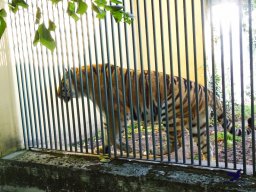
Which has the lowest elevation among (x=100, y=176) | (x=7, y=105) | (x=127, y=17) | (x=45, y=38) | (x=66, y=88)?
(x=100, y=176)

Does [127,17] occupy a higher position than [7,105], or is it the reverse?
[127,17]

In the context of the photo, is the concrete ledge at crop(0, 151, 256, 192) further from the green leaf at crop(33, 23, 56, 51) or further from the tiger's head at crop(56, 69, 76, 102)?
the green leaf at crop(33, 23, 56, 51)

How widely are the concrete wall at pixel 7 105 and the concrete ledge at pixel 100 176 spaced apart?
0.82 ft

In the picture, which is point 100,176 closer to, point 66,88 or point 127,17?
point 66,88

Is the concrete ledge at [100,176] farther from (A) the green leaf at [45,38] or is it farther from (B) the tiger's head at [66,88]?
(A) the green leaf at [45,38]

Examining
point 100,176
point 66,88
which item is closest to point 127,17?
point 100,176

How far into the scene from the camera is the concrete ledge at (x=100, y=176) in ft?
9.77

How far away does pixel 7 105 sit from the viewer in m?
4.29

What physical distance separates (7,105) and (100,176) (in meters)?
1.69

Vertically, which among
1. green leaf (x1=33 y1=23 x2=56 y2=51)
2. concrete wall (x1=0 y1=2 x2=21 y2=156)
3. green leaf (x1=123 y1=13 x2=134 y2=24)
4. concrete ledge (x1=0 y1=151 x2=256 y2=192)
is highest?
green leaf (x1=123 y1=13 x2=134 y2=24)

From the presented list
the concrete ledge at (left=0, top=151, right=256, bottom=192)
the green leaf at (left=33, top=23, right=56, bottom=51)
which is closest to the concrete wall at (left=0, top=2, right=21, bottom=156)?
the concrete ledge at (left=0, top=151, right=256, bottom=192)

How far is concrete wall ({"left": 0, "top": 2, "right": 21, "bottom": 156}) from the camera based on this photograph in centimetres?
422

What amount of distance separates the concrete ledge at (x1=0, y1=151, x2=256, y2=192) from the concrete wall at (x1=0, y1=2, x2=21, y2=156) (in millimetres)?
251

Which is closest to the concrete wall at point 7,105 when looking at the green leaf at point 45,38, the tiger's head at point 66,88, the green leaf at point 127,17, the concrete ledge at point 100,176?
the concrete ledge at point 100,176
